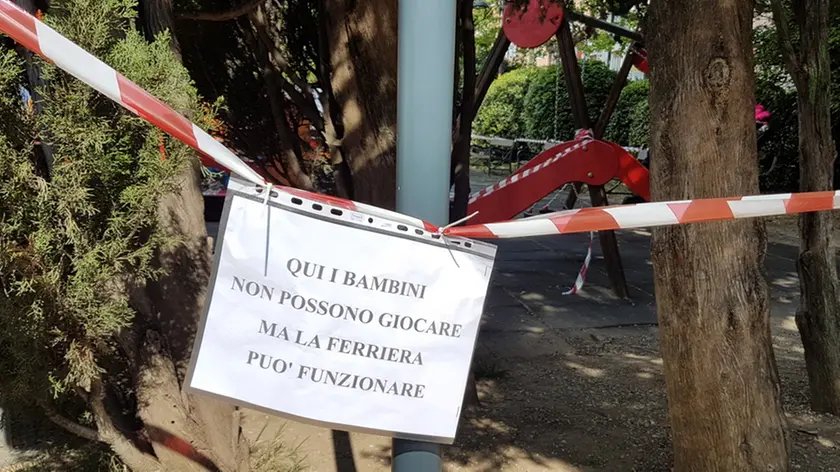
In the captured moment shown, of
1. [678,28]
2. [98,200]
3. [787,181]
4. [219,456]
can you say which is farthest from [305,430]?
[787,181]

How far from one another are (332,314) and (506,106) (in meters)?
22.9

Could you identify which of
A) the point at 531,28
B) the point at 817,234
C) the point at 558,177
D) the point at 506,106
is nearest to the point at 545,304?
the point at 558,177

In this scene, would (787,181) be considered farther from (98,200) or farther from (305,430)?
(98,200)

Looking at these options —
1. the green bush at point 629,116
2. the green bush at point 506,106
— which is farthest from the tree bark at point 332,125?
the green bush at point 506,106

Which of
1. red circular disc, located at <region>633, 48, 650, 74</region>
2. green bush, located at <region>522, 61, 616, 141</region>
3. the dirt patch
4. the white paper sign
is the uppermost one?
green bush, located at <region>522, 61, 616, 141</region>

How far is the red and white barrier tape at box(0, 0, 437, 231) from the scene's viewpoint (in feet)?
5.43

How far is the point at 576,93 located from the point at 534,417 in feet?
14.2

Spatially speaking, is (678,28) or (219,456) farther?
(219,456)

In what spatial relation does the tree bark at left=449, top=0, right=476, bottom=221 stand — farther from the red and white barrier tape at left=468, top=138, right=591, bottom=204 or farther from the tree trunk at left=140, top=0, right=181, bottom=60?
the tree trunk at left=140, top=0, right=181, bottom=60

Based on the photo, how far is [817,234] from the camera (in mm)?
4320

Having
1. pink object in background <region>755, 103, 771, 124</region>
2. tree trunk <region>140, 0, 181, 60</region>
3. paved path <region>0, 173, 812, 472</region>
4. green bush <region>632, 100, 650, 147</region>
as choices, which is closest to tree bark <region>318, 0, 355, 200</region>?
tree trunk <region>140, 0, 181, 60</region>

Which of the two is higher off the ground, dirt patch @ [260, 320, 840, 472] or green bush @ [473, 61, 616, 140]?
green bush @ [473, 61, 616, 140]

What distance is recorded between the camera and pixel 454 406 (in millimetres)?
1827

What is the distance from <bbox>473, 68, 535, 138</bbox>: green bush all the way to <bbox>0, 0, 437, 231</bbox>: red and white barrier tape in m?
21.6
